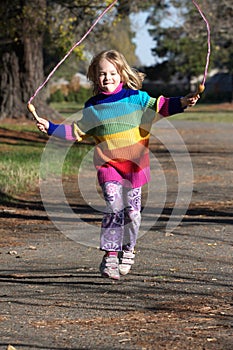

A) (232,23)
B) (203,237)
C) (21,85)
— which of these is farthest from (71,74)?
(203,237)

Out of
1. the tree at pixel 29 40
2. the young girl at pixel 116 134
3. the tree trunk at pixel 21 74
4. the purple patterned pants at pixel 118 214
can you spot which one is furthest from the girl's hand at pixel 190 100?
the tree trunk at pixel 21 74

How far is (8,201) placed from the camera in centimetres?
1173

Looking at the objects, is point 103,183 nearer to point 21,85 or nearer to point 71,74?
point 21,85

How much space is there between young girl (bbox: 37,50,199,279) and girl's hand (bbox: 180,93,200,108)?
0.76 ft

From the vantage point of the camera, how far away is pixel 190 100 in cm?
647

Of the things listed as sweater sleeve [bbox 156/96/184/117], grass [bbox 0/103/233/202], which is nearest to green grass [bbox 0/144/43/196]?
grass [bbox 0/103/233/202]

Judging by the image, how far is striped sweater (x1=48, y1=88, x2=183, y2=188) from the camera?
267 inches

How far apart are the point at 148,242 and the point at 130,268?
4.93 ft

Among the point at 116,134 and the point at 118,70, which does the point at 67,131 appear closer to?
the point at 116,134

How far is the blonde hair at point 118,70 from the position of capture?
673 centimetres

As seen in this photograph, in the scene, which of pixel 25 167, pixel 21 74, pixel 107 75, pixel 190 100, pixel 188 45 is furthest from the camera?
pixel 188 45

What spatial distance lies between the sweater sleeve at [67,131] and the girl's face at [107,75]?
362 mm

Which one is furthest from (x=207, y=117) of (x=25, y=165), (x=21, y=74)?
(x=25, y=165)

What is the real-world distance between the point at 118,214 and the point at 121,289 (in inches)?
30.7
